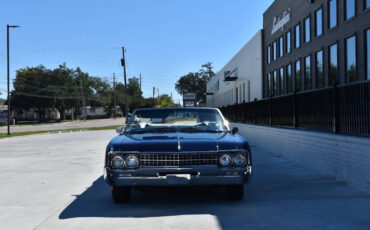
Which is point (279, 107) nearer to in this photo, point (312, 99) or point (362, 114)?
point (312, 99)

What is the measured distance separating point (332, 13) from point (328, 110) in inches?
503

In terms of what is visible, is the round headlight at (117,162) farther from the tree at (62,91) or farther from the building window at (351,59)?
the tree at (62,91)

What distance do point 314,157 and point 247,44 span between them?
28.1m

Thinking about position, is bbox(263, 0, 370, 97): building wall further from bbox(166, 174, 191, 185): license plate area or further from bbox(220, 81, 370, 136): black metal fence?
bbox(166, 174, 191, 185): license plate area

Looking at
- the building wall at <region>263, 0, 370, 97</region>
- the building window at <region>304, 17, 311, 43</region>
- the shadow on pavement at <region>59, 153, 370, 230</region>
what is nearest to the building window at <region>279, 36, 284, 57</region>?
the building wall at <region>263, 0, 370, 97</region>

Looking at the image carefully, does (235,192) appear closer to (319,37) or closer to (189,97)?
(319,37)

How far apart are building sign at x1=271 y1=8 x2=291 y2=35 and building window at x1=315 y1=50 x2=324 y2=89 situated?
5.58 m

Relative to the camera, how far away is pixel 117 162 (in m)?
5.87

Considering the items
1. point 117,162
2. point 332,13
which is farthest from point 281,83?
point 117,162

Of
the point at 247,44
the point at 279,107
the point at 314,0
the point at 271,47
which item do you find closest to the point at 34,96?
the point at 247,44

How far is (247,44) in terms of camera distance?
36.8 m

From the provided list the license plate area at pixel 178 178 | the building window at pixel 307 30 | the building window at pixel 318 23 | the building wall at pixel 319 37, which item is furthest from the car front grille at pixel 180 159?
the building window at pixel 307 30

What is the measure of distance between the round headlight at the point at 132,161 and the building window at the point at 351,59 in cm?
1469

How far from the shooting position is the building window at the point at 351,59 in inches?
715
